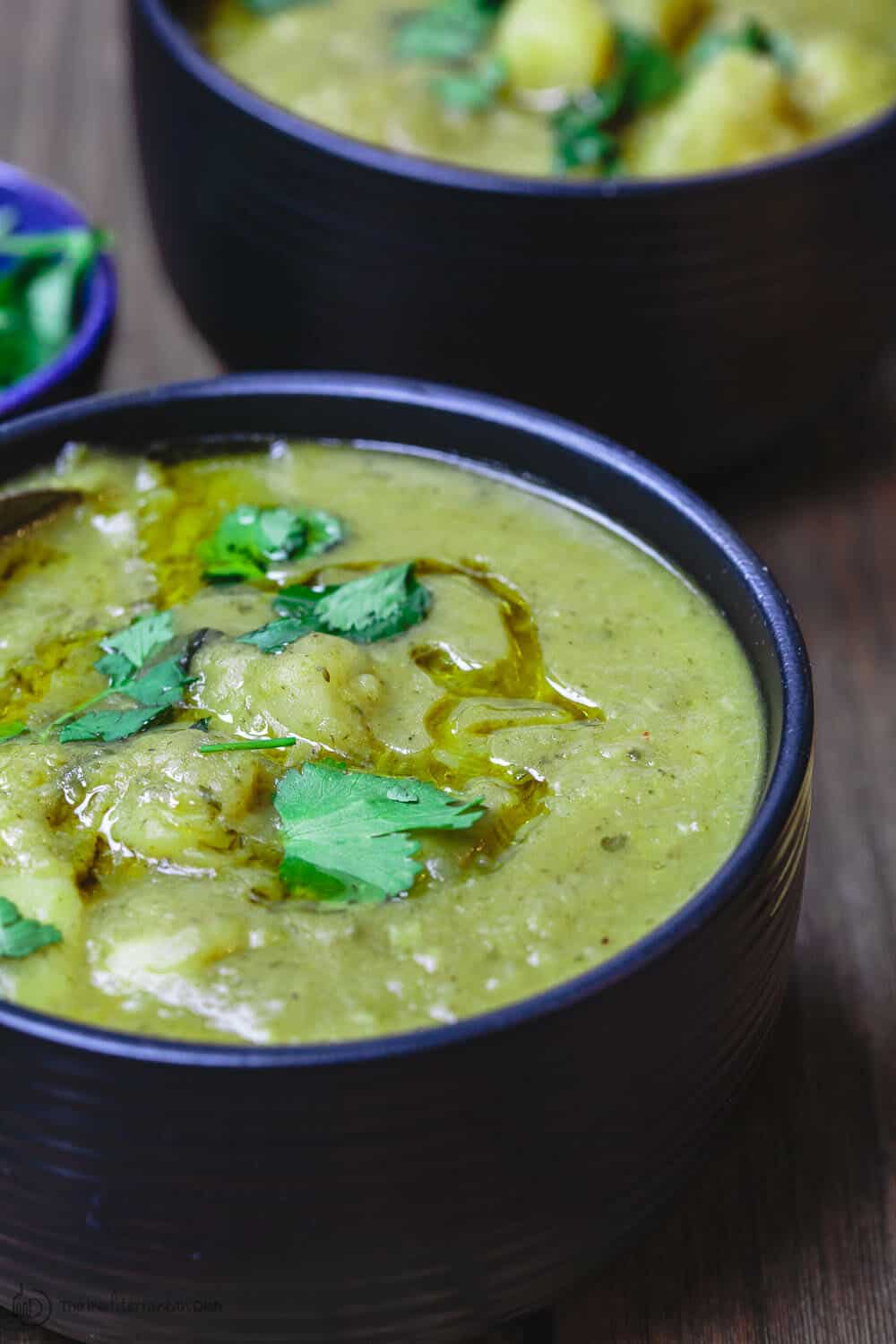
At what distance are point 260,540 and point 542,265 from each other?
0.72 metres

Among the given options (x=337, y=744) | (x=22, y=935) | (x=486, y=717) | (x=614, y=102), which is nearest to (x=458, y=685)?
(x=486, y=717)

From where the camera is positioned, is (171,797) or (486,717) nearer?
(171,797)

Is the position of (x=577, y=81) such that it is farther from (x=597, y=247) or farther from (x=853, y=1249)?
(x=853, y=1249)

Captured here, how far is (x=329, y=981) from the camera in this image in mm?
1685

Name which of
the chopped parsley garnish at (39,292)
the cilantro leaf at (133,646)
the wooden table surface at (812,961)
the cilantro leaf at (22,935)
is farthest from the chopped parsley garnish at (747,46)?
the cilantro leaf at (22,935)

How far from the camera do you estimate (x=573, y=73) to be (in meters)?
3.12

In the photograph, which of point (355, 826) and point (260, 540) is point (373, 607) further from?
point (355, 826)

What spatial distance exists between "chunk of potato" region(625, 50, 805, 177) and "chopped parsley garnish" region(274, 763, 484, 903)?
1455 mm

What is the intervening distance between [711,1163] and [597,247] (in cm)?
131

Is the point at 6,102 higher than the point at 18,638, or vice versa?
the point at 6,102

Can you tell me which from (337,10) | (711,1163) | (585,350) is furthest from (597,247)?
(711,1163)

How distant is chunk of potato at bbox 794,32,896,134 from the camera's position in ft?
10.3

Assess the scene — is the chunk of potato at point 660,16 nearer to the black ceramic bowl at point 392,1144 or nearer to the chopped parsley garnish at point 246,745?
the black ceramic bowl at point 392,1144

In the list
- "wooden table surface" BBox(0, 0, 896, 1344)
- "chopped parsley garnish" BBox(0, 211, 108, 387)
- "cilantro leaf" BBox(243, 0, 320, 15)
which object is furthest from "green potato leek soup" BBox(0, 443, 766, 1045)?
"cilantro leaf" BBox(243, 0, 320, 15)
